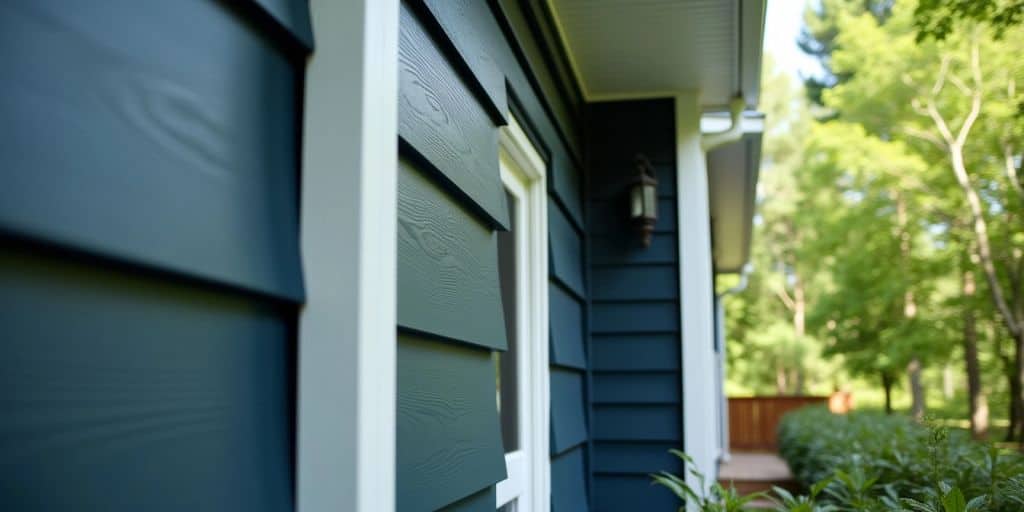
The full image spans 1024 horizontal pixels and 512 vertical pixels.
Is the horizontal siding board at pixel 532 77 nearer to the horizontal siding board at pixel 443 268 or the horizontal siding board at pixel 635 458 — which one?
the horizontal siding board at pixel 443 268

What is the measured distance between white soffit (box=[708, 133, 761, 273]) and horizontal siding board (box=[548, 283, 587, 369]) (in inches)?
60.8

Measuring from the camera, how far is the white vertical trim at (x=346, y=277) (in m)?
0.92

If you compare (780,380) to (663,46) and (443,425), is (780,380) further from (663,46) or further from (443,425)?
(443,425)

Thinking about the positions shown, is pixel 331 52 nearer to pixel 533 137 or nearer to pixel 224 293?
pixel 224 293

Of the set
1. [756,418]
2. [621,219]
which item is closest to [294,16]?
[621,219]

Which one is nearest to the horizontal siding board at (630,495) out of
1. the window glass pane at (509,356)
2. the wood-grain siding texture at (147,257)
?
the window glass pane at (509,356)

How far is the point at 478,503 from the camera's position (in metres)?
1.55

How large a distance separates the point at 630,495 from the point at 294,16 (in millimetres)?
2856

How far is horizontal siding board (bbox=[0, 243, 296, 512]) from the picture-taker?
602 mm

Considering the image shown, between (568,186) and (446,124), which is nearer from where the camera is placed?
(446,124)

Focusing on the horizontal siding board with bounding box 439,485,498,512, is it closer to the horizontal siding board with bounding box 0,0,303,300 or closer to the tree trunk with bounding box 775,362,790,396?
the horizontal siding board with bounding box 0,0,303,300

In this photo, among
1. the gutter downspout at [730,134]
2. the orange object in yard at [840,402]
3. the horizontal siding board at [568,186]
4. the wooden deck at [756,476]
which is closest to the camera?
the horizontal siding board at [568,186]

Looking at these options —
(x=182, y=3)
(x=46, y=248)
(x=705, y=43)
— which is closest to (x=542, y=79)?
(x=705, y=43)

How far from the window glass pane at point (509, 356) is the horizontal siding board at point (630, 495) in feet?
3.25
